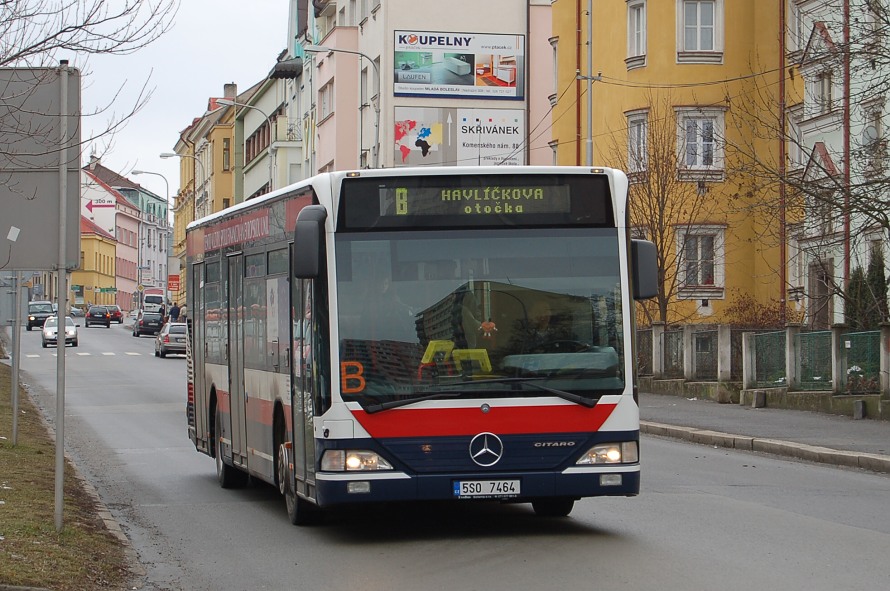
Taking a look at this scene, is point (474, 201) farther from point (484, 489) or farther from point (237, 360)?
point (237, 360)

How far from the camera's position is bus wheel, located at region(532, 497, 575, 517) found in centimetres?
1256

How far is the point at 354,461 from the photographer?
10797 millimetres

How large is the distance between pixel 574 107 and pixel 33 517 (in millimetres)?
39990

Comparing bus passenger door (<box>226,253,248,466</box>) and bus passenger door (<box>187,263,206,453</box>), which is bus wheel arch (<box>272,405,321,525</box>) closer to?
bus passenger door (<box>226,253,248,466</box>)

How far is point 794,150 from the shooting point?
140 feet

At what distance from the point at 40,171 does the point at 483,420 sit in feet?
11.8

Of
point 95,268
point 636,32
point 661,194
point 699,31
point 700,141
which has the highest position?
point 636,32

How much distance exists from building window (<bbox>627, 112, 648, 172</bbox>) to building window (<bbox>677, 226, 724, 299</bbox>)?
9.46 feet

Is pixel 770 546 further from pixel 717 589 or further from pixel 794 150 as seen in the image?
pixel 794 150

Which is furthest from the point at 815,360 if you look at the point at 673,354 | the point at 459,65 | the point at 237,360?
the point at 459,65

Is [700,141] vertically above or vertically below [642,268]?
above

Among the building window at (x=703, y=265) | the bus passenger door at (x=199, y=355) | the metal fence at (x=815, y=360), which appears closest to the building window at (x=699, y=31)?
the building window at (x=703, y=265)

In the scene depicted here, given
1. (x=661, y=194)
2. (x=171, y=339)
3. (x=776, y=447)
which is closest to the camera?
(x=776, y=447)

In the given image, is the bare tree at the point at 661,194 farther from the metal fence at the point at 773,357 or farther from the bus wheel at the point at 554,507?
the bus wheel at the point at 554,507
